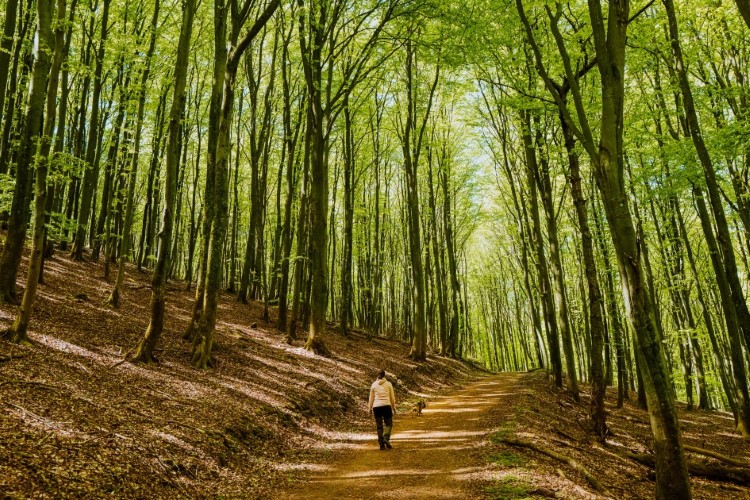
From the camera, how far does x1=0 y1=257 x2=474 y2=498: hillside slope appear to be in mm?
5258

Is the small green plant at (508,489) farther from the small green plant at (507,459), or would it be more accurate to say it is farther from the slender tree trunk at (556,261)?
the slender tree trunk at (556,261)

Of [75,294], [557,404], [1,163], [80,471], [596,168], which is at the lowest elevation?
[557,404]

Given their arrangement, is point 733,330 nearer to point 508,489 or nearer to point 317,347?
point 508,489

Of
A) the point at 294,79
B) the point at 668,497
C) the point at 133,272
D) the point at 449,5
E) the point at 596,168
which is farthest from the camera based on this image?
the point at 294,79

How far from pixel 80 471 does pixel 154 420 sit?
81.3 inches

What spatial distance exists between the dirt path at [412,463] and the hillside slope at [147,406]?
0.77m

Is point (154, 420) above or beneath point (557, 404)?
above

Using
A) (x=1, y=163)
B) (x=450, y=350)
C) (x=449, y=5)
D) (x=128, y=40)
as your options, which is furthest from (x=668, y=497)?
(x=450, y=350)

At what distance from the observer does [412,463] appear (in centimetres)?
791

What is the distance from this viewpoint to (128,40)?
15.4 m

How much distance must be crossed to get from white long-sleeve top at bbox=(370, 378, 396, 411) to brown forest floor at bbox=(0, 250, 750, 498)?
0.93 metres

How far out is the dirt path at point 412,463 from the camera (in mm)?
6523

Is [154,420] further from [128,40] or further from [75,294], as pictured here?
[128,40]

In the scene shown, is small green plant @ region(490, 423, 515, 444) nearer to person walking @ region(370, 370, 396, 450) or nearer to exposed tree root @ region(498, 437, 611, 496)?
exposed tree root @ region(498, 437, 611, 496)
